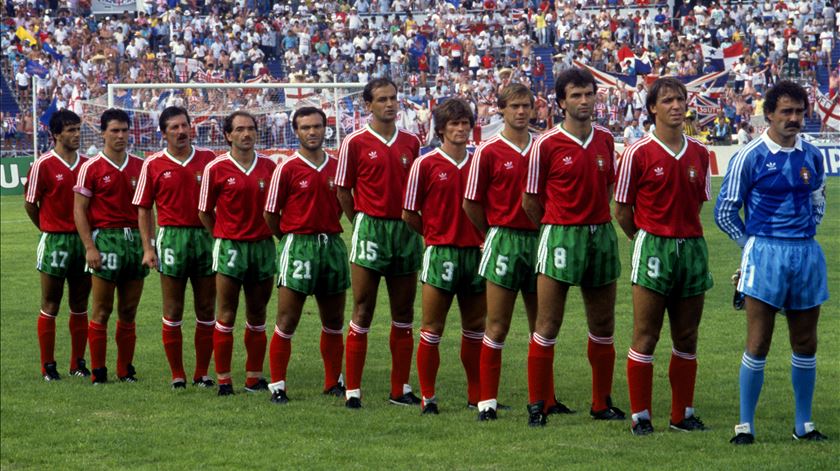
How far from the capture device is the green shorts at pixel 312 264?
358 inches

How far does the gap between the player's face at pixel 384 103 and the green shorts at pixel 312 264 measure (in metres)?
0.96

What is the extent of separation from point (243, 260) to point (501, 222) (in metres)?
2.15

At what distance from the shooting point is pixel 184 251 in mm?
9734

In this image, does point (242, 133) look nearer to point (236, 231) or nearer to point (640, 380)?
point (236, 231)

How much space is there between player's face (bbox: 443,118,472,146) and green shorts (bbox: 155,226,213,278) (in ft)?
7.69

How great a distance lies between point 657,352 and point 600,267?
11.3 ft

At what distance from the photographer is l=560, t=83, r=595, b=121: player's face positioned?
25.5 feet

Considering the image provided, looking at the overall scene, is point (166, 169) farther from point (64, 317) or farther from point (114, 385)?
point (64, 317)

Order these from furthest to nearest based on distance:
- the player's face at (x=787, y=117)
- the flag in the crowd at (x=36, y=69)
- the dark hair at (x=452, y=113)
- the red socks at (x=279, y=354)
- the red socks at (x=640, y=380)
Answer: the flag in the crowd at (x=36, y=69) < the red socks at (x=279, y=354) < the dark hair at (x=452, y=113) < the red socks at (x=640, y=380) < the player's face at (x=787, y=117)

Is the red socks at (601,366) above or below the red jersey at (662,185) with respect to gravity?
below

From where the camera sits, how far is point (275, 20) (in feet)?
127

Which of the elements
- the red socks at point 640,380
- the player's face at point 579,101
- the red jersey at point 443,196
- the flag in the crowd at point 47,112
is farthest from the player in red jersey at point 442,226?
the flag in the crowd at point 47,112

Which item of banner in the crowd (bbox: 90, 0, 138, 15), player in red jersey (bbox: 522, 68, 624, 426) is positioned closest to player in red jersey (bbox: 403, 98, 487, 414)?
player in red jersey (bbox: 522, 68, 624, 426)

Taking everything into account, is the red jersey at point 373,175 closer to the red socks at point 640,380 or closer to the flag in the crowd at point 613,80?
the red socks at point 640,380
